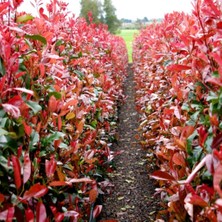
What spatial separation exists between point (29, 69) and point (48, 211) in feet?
2.37

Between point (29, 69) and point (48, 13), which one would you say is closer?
point (29, 69)

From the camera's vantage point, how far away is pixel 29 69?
6.00ft

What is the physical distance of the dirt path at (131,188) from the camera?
349cm

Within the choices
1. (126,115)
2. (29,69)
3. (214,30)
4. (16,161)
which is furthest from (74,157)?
(126,115)

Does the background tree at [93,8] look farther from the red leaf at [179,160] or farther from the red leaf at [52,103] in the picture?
the red leaf at [179,160]

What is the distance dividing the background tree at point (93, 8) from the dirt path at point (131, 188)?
15.4m

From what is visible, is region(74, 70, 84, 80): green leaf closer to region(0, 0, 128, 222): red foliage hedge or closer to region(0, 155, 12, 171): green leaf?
region(0, 0, 128, 222): red foliage hedge

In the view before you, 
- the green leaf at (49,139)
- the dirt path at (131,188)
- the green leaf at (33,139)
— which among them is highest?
the green leaf at (33,139)

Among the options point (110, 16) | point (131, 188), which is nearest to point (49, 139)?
point (131, 188)

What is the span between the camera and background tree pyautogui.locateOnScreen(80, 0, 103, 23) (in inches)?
806

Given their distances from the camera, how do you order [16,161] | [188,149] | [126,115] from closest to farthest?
[16,161] → [188,149] → [126,115]

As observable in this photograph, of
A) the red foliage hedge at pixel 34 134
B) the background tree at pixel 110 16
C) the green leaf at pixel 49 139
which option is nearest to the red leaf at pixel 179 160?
the red foliage hedge at pixel 34 134

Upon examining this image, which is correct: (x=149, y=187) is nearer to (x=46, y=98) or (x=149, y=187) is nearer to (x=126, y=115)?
(x=46, y=98)

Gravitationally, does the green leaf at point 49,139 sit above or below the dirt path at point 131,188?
above
